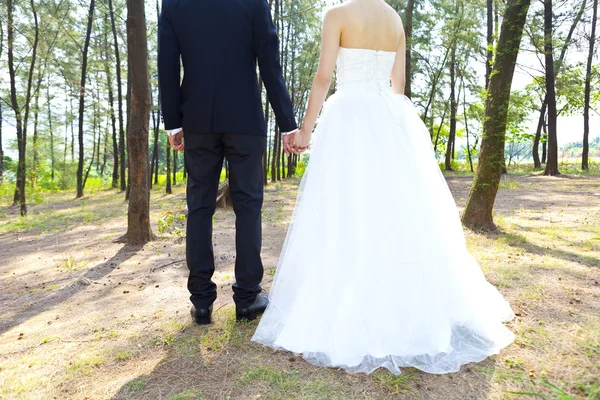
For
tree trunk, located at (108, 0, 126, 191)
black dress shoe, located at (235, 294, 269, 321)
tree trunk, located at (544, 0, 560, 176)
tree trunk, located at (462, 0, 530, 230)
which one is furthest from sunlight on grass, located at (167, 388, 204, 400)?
tree trunk, located at (544, 0, 560, 176)

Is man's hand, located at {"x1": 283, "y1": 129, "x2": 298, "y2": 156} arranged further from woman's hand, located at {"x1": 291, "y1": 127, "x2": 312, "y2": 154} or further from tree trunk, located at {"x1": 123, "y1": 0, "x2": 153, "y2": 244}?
tree trunk, located at {"x1": 123, "y1": 0, "x2": 153, "y2": 244}

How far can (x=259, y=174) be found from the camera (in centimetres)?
259

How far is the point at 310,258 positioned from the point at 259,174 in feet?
2.21

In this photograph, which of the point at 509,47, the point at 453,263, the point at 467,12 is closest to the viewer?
the point at 453,263

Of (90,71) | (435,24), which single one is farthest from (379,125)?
(90,71)

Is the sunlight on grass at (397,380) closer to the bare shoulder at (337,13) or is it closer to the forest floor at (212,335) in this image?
the forest floor at (212,335)

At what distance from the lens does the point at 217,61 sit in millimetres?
2434

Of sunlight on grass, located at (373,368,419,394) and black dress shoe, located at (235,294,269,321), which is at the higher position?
black dress shoe, located at (235,294,269,321)

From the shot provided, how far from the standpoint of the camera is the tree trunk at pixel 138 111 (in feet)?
17.0

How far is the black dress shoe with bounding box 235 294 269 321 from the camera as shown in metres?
2.68

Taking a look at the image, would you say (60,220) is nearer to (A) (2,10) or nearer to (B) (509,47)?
(A) (2,10)

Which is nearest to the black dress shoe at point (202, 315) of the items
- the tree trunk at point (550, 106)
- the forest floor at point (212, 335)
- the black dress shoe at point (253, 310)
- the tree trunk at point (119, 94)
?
the forest floor at point (212, 335)

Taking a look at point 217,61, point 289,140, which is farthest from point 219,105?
point 289,140

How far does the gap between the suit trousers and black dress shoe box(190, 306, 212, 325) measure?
134 millimetres
